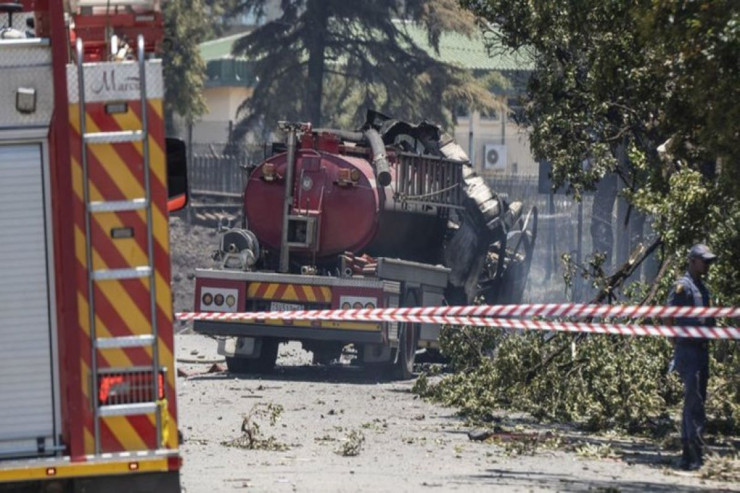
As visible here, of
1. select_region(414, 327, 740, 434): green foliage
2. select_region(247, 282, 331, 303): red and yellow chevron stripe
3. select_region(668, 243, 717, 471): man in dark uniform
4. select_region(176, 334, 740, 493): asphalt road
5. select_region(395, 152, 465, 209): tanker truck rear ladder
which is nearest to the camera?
select_region(176, 334, 740, 493): asphalt road

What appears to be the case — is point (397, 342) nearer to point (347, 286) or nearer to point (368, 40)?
point (347, 286)

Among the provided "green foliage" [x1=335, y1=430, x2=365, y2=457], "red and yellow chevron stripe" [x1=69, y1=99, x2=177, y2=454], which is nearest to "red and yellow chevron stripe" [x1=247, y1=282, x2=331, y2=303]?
"green foliage" [x1=335, y1=430, x2=365, y2=457]

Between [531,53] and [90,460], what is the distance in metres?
11.5

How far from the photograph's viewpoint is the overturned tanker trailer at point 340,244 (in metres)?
19.4

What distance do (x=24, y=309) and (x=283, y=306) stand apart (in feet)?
39.6

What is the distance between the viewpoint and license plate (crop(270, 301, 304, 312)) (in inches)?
767

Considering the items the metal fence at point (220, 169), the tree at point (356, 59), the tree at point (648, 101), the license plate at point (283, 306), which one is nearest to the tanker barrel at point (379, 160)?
the license plate at point (283, 306)

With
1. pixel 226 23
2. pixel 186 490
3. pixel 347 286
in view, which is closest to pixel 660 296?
pixel 347 286

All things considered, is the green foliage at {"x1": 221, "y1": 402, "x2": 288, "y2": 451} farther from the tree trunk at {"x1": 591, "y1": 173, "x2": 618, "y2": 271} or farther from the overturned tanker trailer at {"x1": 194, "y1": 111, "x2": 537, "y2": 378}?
the tree trunk at {"x1": 591, "y1": 173, "x2": 618, "y2": 271}

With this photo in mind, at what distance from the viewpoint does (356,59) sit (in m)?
41.9

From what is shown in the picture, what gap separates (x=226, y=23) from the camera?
171 feet

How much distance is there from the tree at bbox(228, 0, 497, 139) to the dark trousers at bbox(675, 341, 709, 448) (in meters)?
29.1

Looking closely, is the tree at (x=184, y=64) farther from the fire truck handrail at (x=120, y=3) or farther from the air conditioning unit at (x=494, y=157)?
the fire truck handrail at (x=120, y=3)

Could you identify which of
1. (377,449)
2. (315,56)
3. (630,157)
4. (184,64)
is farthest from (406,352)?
(184,64)
